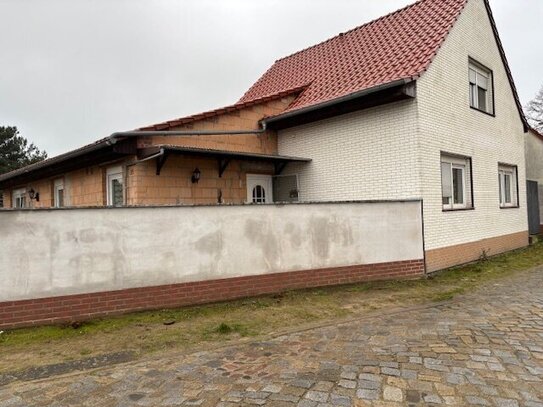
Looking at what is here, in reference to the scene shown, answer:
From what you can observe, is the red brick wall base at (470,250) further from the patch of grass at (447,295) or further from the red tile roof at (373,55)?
the red tile roof at (373,55)

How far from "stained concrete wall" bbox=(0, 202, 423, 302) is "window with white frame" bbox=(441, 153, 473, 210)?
1980mm

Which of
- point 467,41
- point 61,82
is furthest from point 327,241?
point 61,82

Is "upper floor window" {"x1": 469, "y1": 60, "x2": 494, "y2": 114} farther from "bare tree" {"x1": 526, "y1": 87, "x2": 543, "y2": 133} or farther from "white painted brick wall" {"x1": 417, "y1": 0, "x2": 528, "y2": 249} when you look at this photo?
"bare tree" {"x1": 526, "y1": 87, "x2": 543, "y2": 133}

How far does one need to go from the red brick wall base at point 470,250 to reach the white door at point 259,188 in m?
4.39

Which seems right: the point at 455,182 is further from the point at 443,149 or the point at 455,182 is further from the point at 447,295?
the point at 447,295

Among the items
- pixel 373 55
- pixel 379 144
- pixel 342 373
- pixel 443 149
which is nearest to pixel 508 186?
pixel 443 149

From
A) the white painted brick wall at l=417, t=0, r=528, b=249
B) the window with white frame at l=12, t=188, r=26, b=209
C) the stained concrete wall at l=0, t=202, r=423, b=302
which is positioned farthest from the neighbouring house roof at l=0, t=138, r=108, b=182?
the white painted brick wall at l=417, t=0, r=528, b=249

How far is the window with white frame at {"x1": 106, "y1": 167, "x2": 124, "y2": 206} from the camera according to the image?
9.60m

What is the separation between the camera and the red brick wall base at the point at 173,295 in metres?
5.14

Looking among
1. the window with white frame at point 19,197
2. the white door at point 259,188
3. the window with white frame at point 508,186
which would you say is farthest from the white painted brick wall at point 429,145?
the window with white frame at point 19,197

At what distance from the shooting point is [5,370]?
3.95 metres

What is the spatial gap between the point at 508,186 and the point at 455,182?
4284 mm

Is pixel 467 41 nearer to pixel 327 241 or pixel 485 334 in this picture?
pixel 327 241

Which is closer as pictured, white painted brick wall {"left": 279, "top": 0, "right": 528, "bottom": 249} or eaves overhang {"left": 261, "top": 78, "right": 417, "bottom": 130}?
eaves overhang {"left": 261, "top": 78, "right": 417, "bottom": 130}
